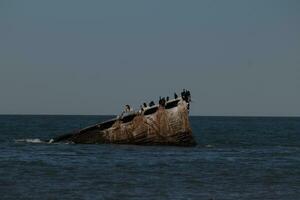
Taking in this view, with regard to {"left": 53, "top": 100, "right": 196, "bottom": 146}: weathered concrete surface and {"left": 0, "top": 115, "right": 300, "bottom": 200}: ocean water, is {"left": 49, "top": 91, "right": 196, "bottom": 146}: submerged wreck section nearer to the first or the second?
{"left": 53, "top": 100, "right": 196, "bottom": 146}: weathered concrete surface

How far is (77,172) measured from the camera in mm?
31188

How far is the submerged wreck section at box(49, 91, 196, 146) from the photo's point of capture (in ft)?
145

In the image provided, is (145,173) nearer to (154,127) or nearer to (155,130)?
(154,127)

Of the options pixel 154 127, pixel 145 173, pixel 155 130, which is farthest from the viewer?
pixel 155 130

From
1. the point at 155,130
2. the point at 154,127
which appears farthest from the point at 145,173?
the point at 155,130

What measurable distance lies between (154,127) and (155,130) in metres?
0.29

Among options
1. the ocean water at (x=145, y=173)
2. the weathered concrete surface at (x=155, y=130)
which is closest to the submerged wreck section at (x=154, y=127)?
the weathered concrete surface at (x=155, y=130)

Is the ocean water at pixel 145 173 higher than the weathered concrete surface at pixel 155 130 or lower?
lower

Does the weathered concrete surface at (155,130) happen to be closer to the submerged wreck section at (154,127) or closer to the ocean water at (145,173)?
the submerged wreck section at (154,127)

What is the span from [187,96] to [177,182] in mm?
16689

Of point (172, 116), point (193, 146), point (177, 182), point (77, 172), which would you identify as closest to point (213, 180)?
point (177, 182)

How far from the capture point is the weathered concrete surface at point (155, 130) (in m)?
44.2

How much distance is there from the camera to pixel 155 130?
44.8m

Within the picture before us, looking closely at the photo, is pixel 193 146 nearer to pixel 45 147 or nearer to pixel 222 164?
pixel 45 147
